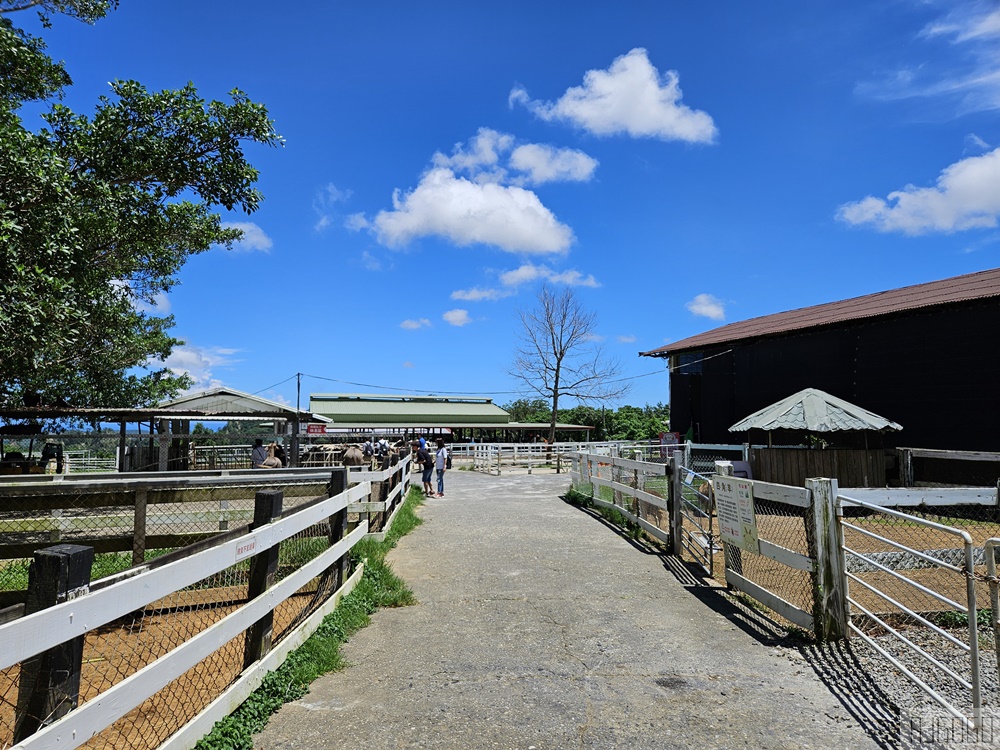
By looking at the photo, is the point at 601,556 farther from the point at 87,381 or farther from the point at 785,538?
the point at 87,381

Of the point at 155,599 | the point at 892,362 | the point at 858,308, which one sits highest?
the point at 858,308

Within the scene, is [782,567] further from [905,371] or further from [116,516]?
[905,371]

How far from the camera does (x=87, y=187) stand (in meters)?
8.55

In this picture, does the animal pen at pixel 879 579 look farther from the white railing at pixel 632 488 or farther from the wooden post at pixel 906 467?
the wooden post at pixel 906 467

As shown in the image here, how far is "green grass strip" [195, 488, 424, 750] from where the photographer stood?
3686 mm

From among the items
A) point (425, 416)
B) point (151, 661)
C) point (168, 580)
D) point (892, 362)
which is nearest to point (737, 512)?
point (151, 661)

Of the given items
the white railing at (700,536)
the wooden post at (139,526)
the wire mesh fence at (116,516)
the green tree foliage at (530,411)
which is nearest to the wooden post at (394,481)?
the wire mesh fence at (116,516)

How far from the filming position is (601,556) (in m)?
9.40

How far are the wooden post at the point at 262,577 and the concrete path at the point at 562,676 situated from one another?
0.42m

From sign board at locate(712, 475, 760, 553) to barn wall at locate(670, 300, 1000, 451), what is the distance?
1325 centimetres

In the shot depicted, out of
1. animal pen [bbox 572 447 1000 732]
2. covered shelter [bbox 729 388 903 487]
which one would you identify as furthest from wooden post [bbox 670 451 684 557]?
covered shelter [bbox 729 388 903 487]

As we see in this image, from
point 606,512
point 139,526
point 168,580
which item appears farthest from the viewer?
point 606,512

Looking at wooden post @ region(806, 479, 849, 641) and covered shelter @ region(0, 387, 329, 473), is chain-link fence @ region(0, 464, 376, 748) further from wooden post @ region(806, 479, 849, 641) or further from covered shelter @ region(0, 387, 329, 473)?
covered shelter @ region(0, 387, 329, 473)

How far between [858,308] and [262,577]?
23569 mm
